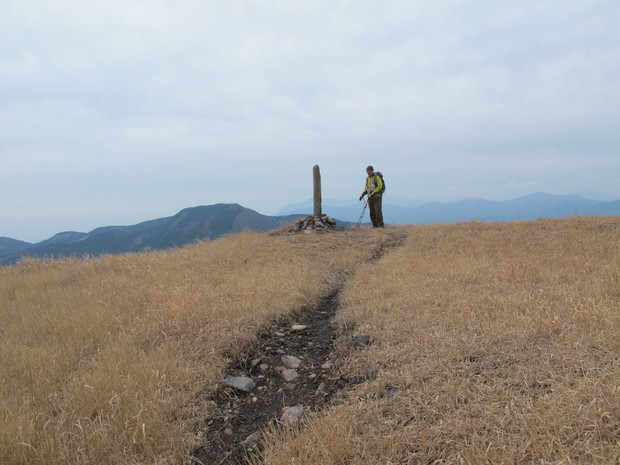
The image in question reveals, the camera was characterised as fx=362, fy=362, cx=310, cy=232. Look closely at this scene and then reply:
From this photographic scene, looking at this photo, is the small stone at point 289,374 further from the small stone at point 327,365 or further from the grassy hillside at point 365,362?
the grassy hillside at point 365,362

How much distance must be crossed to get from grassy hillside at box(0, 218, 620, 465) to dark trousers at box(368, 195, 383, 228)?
324 inches

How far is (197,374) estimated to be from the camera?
13.1 ft

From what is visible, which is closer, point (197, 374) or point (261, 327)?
point (197, 374)

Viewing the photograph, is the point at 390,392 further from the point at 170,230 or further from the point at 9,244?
the point at 9,244

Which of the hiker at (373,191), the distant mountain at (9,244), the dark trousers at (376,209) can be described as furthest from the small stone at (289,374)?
the distant mountain at (9,244)

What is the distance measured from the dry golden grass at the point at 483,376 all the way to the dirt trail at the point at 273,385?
313 millimetres

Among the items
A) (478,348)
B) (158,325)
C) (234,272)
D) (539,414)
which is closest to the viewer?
(539,414)

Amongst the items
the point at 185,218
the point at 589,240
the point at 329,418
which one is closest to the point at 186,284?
the point at 329,418

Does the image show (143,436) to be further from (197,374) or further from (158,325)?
(158,325)

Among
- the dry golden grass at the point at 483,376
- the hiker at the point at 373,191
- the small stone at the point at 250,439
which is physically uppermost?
the hiker at the point at 373,191

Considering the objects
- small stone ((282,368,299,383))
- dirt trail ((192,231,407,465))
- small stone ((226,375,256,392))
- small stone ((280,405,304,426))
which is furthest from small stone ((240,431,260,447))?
small stone ((282,368,299,383))

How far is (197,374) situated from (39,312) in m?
3.68

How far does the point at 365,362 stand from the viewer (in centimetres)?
414

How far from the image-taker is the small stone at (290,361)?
15.3ft
